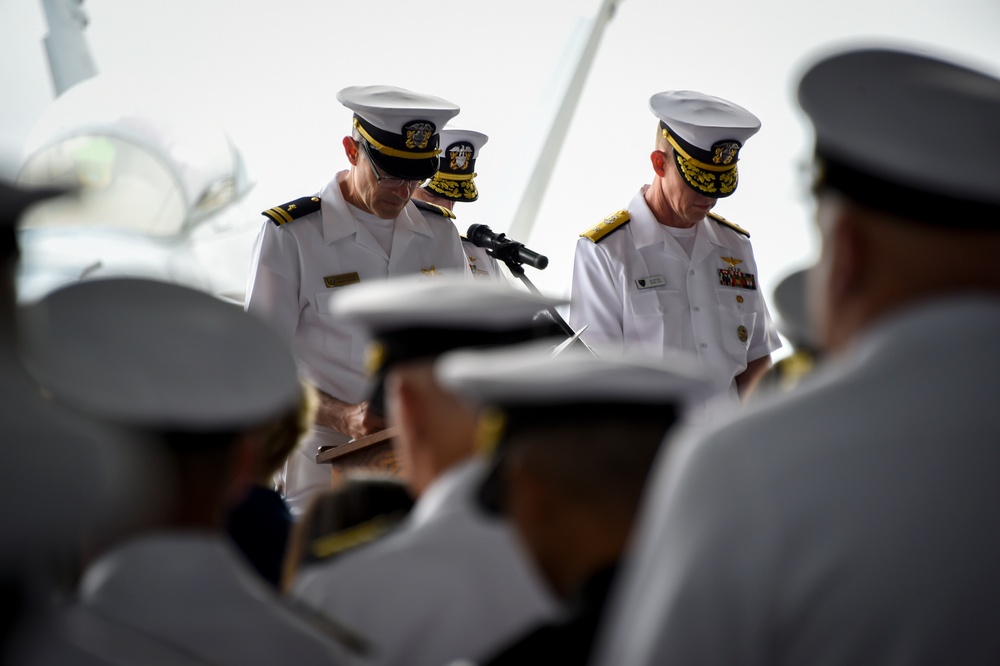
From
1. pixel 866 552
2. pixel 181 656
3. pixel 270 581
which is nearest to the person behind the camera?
pixel 866 552

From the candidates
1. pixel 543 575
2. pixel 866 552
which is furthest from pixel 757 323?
pixel 866 552

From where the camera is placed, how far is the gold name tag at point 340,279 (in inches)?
142

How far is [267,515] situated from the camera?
6.44 ft

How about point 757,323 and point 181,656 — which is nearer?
point 181,656

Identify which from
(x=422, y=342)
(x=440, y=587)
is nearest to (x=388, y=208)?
(x=422, y=342)

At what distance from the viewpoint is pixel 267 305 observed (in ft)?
11.4

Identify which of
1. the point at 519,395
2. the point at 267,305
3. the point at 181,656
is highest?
the point at 519,395

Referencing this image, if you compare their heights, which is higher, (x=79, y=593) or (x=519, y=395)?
(x=519, y=395)

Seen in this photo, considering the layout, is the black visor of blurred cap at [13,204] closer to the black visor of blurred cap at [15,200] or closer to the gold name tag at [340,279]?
the black visor of blurred cap at [15,200]

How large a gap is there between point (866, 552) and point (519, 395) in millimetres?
420

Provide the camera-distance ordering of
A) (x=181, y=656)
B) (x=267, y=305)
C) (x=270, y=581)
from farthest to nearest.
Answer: (x=267, y=305)
(x=270, y=581)
(x=181, y=656)

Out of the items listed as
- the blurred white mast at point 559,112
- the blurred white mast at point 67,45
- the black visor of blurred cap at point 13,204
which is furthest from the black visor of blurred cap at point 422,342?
the blurred white mast at point 559,112

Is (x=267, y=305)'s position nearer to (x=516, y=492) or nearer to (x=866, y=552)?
(x=516, y=492)

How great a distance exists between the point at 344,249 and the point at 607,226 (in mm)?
1013
